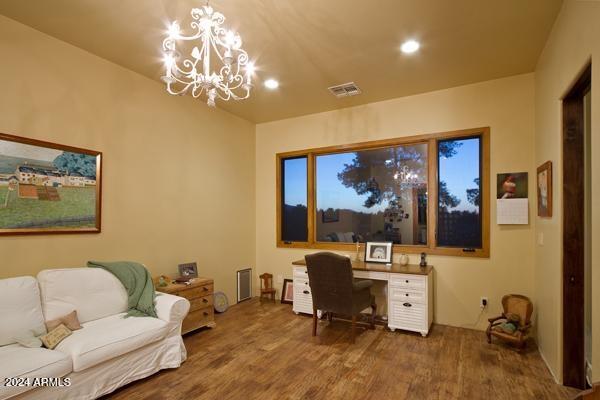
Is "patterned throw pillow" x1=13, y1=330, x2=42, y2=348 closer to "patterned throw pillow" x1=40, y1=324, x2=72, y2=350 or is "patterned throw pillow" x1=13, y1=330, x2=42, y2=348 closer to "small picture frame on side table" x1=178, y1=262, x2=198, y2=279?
"patterned throw pillow" x1=40, y1=324, x2=72, y2=350

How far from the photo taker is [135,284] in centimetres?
308

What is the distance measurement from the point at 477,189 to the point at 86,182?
4.31m

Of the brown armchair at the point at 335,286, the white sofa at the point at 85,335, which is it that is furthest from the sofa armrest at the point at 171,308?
the brown armchair at the point at 335,286

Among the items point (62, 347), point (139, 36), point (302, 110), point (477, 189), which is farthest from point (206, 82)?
point (477, 189)

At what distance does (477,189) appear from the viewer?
3834mm

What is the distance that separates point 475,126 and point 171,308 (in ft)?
12.7

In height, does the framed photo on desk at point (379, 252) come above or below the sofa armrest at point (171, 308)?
above

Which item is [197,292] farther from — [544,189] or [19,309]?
[544,189]

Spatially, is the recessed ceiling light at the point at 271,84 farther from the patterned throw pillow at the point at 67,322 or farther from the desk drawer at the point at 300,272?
the patterned throw pillow at the point at 67,322

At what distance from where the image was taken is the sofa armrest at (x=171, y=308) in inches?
A: 112

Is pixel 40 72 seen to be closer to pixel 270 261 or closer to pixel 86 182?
pixel 86 182

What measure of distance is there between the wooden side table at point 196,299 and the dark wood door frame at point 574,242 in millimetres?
3433

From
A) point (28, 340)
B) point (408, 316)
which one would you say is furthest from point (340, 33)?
point (28, 340)

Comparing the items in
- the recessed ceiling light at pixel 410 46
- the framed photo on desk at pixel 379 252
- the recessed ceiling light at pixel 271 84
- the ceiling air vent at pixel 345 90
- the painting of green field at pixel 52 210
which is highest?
the recessed ceiling light at pixel 410 46
